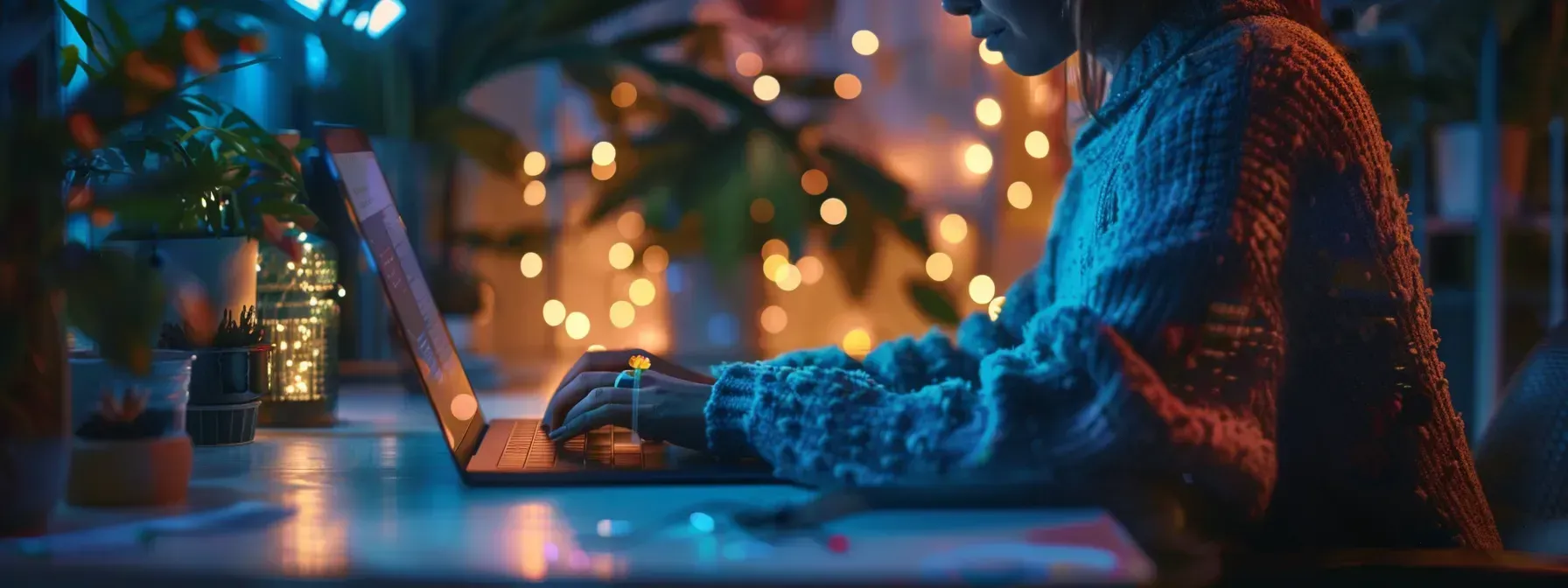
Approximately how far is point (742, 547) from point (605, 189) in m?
2.41

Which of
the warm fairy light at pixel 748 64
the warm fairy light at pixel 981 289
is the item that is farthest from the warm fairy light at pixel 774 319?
the warm fairy light at pixel 748 64

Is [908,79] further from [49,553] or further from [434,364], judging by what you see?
[49,553]

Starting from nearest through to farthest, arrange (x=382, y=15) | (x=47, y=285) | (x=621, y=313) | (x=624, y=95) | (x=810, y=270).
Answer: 1. (x=47, y=285)
2. (x=382, y=15)
3. (x=624, y=95)
4. (x=621, y=313)
5. (x=810, y=270)

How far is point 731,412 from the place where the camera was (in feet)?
2.55

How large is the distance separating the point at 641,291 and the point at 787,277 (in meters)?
0.39

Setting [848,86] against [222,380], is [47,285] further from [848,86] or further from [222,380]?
[848,86]

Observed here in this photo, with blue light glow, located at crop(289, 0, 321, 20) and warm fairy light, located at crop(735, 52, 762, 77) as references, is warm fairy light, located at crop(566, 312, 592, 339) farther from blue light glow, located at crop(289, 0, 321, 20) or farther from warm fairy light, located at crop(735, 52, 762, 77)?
blue light glow, located at crop(289, 0, 321, 20)

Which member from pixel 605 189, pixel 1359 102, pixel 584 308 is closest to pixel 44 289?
pixel 1359 102

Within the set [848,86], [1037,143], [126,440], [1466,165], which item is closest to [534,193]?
[848,86]

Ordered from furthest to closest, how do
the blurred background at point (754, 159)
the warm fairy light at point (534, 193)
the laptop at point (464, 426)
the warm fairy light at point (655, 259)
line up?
the warm fairy light at point (655, 259)
the warm fairy light at point (534, 193)
the blurred background at point (754, 159)
the laptop at point (464, 426)

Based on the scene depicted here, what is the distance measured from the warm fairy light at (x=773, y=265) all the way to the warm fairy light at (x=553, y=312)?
550 millimetres

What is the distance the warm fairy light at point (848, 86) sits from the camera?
129 inches

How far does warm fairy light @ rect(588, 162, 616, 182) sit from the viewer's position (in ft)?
10.1

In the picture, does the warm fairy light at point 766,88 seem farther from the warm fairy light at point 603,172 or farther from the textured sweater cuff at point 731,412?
the textured sweater cuff at point 731,412
